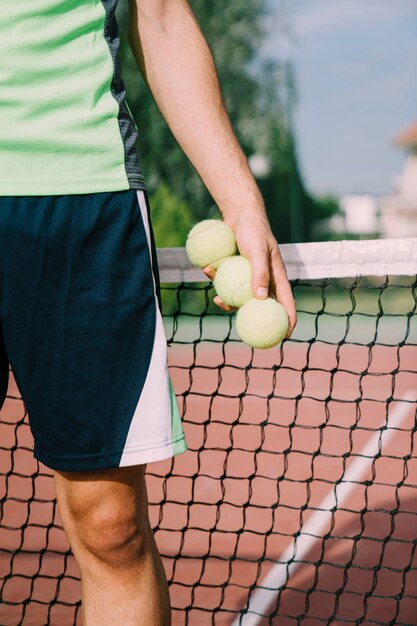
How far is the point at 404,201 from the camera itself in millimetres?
28516

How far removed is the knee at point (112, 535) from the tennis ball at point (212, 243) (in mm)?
466

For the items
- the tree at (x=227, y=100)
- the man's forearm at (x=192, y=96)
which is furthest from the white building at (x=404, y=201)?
the man's forearm at (x=192, y=96)

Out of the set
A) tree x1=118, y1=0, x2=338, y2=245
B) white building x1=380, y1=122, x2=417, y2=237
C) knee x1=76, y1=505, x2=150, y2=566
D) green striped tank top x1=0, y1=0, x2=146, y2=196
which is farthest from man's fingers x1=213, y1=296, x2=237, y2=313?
white building x1=380, y1=122, x2=417, y2=237

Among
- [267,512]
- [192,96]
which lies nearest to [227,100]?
[267,512]

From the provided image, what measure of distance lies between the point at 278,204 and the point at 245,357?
1143 cm

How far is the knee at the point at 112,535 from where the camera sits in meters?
1.27

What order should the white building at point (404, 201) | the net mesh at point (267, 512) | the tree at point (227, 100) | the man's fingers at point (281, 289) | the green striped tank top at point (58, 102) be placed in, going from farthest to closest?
the white building at point (404, 201), the tree at point (227, 100), the net mesh at point (267, 512), the man's fingers at point (281, 289), the green striped tank top at point (58, 102)

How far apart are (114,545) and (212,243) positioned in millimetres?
546

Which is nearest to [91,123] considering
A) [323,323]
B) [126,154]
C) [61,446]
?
[126,154]

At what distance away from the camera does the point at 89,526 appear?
1281 mm

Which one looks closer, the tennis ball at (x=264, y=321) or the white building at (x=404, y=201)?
the tennis ball at (x=264, y=321)

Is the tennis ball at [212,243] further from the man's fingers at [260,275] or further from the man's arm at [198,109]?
the man's fingers at [260,275]

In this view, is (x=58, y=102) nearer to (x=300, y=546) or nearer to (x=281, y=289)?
(x=281, y=289)

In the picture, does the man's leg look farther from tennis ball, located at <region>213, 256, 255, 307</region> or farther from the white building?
the white building
